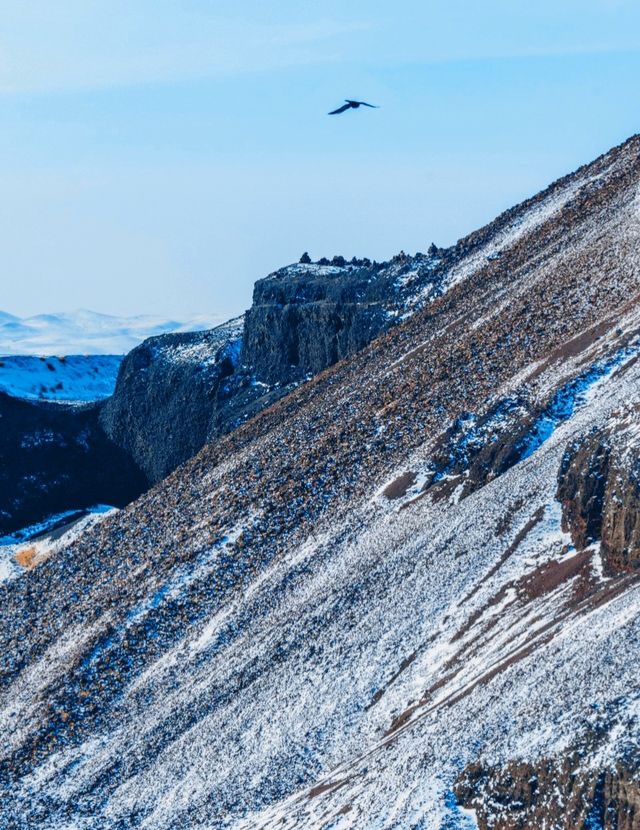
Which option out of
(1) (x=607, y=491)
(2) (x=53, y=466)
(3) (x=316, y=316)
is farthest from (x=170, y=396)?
(1) (x=607, y=491)

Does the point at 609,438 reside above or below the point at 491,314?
below

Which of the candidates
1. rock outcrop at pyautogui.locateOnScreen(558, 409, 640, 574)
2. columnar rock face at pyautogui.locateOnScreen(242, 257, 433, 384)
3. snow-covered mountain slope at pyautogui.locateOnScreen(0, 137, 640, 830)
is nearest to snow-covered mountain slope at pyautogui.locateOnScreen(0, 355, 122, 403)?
columnar rock face at pyautogui.locateOnScreen(242, 257, 433, 384)

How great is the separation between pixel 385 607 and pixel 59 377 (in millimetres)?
101724

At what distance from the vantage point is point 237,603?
5731 cm

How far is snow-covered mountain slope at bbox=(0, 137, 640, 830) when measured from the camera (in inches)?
1351

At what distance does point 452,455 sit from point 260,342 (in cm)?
4102

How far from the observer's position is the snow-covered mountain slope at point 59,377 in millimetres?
138375

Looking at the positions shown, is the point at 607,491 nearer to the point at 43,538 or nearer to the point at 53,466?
the point at 43,538

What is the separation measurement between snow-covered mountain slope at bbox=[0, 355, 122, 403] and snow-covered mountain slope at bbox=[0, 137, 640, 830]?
6355cm

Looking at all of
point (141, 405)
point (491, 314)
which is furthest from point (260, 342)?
point (491, 314)

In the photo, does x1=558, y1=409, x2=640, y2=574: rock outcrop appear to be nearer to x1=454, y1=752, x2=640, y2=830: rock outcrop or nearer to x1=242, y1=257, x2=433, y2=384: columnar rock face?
x1=454, y1=752, x2=640, y2=830: rock outcrop

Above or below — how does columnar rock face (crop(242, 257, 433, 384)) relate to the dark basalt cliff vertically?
above

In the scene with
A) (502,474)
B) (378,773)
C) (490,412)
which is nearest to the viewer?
(378,773)

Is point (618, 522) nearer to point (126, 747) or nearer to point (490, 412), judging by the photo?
point (490, 412)
